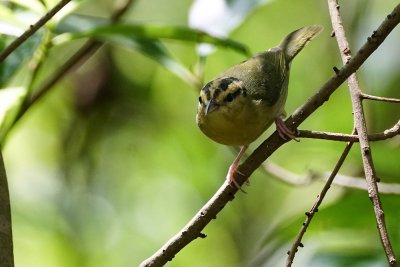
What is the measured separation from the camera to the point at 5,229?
225 centimetres

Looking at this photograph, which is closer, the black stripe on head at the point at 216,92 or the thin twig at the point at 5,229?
the thin twig at the point at 5,229

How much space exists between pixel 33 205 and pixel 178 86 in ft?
5.40

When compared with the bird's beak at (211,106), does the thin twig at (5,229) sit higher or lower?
lower

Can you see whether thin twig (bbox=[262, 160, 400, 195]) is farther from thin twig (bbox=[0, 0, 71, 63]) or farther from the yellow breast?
thin twig (bbox=[0, 0, 71, 63])

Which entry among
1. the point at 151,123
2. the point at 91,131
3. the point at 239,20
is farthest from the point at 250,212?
the point at 239,20

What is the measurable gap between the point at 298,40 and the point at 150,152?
98.7 inches

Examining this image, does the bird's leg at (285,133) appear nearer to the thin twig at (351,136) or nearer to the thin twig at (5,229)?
the thin twig at (351,136)

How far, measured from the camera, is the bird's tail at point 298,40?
428cm

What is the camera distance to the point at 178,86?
261 inches

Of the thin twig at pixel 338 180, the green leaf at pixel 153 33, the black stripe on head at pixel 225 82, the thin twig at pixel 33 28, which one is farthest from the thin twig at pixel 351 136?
the black stripe on head at pixel 225 82

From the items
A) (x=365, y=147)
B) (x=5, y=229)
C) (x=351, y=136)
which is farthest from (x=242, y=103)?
(x=5, y=229)

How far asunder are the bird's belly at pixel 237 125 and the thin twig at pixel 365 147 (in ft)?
3.48

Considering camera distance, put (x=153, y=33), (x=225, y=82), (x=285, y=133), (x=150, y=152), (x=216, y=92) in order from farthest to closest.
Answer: (x=150, y=152)
(x=225, y=82)
(x=216, y=92)
(x=153, y=33)
(x=285, y=133)

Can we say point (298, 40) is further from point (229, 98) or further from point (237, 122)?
point (237, 122)
